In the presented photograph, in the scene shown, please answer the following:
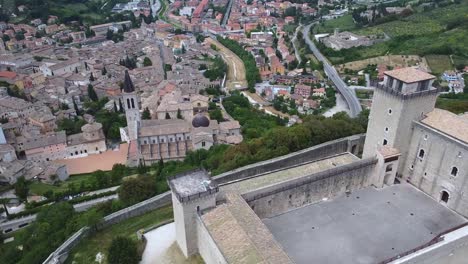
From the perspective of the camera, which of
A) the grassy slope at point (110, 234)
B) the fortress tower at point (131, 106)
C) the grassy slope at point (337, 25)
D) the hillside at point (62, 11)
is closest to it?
the grassy slope at point (110, 234)

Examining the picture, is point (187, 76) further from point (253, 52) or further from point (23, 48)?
point (23, 48)

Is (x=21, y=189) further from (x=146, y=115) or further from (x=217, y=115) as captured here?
(x=217, y=115)

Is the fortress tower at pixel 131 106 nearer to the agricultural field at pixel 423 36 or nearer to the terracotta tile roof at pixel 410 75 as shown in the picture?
the terracotta tile roof at pixel 410 75

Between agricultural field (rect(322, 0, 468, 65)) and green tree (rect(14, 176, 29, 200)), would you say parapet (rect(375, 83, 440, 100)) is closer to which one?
green tree (rect(14, 176, 29, 200))

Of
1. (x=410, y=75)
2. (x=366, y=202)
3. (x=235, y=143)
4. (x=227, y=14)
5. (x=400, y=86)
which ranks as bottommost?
(x=235, y=143)

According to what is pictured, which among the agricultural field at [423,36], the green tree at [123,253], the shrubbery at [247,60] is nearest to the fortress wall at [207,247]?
Result: the green tree at [123,253]

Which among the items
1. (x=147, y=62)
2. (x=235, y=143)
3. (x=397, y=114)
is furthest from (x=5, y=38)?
(x=397, y=114)

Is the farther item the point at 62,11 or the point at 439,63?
the point at 62,11
